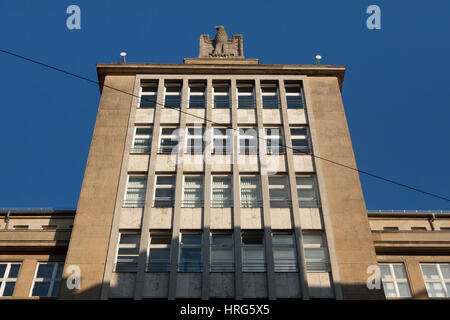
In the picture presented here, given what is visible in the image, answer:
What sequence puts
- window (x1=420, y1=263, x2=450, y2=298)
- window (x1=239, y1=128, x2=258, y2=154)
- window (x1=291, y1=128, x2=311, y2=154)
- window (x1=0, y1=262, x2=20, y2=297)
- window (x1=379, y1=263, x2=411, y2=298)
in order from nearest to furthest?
window (x1=0, y1=262, x2=20, y2=297), window (x1=379, y1=263, x2=411, y2=298), window (x1=420, y1=263, x2=450, y2=298), window (x1=239, y1=128, x2=258, y2=154), window (x1=291, y1=128, x2=311, y2=154)

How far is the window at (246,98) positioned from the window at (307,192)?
5.76 m

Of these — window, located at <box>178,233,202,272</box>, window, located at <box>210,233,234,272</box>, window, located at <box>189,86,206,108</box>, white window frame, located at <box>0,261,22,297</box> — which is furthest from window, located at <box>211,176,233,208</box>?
white window frame, located at <box>0,261,22,297</box>

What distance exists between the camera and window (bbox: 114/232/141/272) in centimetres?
2144

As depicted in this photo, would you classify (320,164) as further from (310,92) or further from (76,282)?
(76,282)

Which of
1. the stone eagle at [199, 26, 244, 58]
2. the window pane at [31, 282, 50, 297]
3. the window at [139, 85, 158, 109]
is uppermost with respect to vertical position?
the stone eagle at [199, 26, 244, 58]

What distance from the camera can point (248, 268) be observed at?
2144 centimetres

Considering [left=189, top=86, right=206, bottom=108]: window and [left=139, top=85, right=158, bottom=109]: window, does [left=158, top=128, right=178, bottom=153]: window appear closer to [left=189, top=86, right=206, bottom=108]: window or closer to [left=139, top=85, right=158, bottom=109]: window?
[left=139, top=85, right=158, bottom=109]: window

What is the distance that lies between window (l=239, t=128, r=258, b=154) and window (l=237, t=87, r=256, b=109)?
81.5 inches

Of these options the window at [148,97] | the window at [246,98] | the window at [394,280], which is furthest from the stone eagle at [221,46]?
the window at [394,280]

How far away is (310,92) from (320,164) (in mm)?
5744

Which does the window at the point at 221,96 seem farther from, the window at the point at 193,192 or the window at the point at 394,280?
the window at the point at 394,280

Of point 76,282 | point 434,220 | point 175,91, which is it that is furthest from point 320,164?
point 76,282

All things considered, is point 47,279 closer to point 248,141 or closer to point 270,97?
point 248,141
